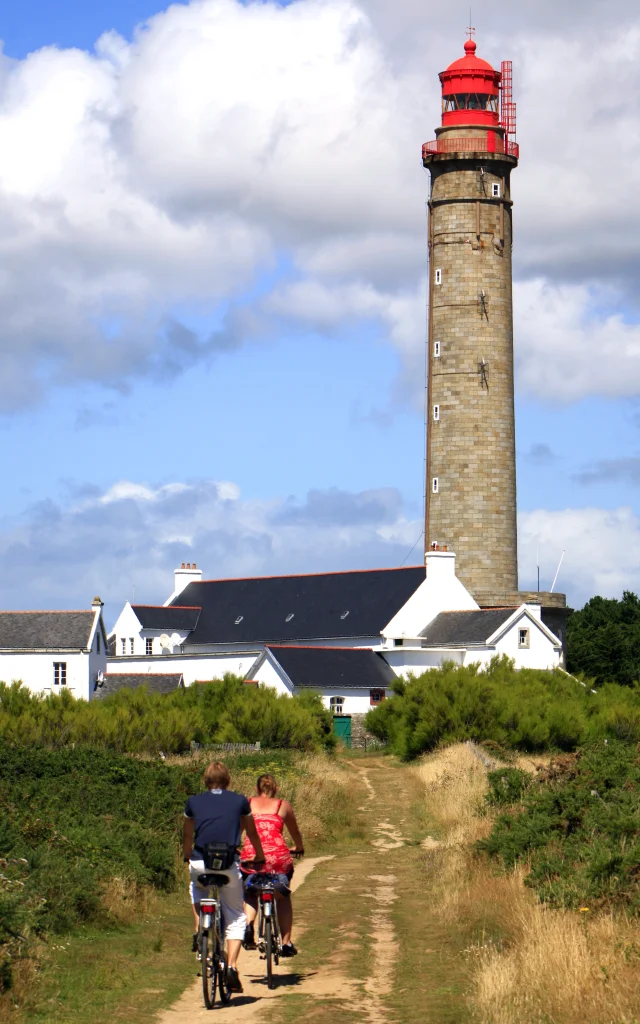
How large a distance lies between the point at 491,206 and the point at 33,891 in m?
51.3

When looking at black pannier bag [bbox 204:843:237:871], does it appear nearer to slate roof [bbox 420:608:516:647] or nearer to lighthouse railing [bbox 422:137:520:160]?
slate roof [bbox 420:608:516:647]

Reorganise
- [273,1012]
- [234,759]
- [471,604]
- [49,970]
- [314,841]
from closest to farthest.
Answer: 1. [273,1012]
2. [49,970]
3. [314,841]
4. [234,759]
5. [471,604]

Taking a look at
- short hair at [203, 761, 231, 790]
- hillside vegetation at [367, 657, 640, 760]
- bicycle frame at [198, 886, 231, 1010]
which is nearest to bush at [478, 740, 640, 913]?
bicycle frame at [198, 886, 231, 1010]

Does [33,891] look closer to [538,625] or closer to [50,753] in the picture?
[50,753]

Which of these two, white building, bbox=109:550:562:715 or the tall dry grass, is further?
white building, bbox=109:550:562:715

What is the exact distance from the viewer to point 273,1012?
39.4 feet

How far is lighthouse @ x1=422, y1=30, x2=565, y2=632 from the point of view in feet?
199

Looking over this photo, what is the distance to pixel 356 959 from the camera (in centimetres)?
1466

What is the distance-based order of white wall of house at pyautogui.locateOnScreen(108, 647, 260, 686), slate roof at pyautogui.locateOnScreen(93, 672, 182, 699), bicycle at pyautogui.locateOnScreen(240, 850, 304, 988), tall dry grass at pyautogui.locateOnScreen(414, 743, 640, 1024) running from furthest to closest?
white wall of house at pyautogui.locateOnScreen(108, 647, 260, 686) < slate roof at pyautogui.locateOnScreen(93, 672, 182, 699) < bicycle at pyautogui.locateOnScreen(240, 850, 304, 988) < tall dry grass at pyautogui.locateOnScreen(414, 743, 640, 1024)

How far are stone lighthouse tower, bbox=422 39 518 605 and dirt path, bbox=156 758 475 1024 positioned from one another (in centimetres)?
3690

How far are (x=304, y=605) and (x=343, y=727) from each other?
11106mm

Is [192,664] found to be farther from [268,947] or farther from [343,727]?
[268,947]

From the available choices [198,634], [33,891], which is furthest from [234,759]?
[198,634]

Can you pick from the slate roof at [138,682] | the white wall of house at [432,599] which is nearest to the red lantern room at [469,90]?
the white wall of house at [432,599]
